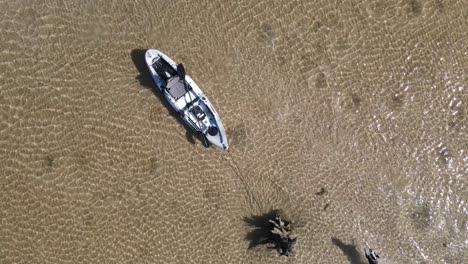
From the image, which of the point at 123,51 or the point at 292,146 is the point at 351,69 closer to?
the point at 292,146

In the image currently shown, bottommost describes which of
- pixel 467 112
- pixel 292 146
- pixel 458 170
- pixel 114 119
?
pixel 458 170

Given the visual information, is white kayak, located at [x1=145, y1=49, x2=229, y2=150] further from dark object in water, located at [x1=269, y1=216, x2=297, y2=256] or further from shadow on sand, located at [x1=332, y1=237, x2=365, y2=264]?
shadow on sand, located at [x1=332, y1=237, x2=365, y2=264]

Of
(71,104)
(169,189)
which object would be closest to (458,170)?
(169,189)

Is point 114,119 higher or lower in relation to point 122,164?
higher

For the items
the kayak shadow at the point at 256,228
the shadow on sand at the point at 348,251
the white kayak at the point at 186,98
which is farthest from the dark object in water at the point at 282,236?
the white kayak at the point at 186,98

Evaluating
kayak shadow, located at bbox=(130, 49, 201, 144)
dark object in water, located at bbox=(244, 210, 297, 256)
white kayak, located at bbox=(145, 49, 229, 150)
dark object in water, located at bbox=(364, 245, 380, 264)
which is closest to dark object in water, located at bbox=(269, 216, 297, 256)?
dark object in water, located at bbox=(244, 210, 297, 256)

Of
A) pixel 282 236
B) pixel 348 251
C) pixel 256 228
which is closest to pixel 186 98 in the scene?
pixel 256 228
